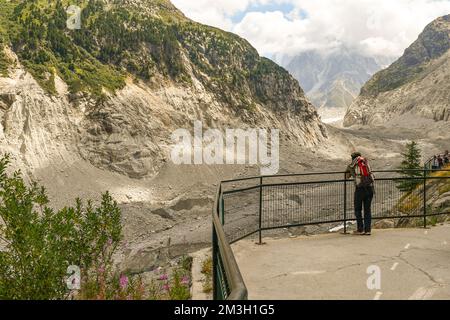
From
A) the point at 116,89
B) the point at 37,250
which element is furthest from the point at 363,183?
the point at 116,89

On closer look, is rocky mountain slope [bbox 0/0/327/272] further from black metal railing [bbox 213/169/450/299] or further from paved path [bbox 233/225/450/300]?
paved path [bbox 233/225/450/300]

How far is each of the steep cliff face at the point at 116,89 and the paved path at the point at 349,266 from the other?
33647 mm

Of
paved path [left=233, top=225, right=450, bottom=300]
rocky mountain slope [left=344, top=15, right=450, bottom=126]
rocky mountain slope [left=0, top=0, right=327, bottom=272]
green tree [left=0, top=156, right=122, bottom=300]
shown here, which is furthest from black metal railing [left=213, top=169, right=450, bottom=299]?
rocky mountain slope [left=344, top=15, right=450, bottom=126]

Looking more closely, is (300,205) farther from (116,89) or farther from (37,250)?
(116,89)

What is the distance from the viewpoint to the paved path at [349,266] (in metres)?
7.09

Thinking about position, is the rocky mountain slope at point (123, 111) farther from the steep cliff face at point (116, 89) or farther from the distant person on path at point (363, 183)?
the distant person on path at point (363, 183)

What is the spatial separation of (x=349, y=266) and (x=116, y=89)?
4827 centimetres

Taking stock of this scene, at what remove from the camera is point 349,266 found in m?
8.55

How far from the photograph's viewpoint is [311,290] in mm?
7203

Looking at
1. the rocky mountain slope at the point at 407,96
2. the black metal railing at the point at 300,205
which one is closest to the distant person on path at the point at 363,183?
the black metal railing at the point at 300,205

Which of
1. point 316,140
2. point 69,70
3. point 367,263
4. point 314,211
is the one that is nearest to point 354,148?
point 316,140
